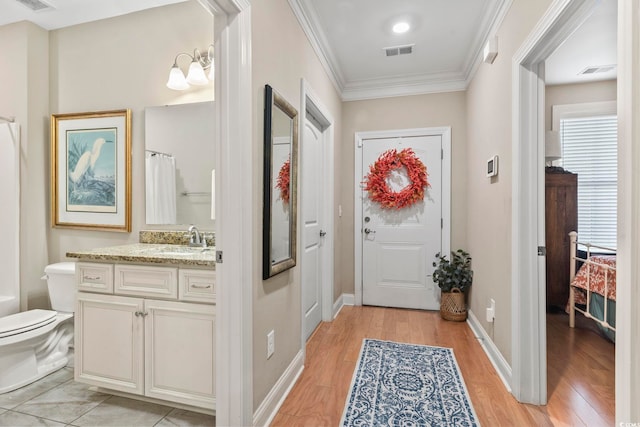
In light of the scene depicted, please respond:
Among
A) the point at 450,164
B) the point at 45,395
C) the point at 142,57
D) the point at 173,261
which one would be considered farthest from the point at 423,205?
the point at 45,395

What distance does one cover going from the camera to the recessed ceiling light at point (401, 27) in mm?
2551

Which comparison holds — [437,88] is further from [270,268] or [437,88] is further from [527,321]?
[270,268]

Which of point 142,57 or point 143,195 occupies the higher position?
point 142,57

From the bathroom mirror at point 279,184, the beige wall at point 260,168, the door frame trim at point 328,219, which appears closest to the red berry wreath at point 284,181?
the bathroom mirror at point 279,184

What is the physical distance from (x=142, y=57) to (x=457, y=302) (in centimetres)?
348

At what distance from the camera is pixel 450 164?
3537 mm

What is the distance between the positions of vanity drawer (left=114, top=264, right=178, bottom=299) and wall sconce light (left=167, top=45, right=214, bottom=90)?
1293mm

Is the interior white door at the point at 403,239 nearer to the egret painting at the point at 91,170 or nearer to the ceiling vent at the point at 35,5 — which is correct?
the egret painting at the point at 91,170

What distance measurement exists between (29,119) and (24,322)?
5.23ft

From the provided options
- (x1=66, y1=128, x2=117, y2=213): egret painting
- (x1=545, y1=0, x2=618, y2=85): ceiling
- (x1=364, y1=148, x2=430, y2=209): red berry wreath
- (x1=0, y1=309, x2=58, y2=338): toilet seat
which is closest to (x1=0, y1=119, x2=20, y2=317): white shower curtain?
(x1=66, y1=128, x2=117, y2=213): egret painting

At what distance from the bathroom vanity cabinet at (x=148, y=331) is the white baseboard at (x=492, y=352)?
1754 mm

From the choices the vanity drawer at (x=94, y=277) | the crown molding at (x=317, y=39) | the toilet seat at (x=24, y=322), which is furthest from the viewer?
the crown molding at (x=317, y=39)

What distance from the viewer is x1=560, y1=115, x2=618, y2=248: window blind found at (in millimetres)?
3818

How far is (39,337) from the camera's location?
2.13 m
